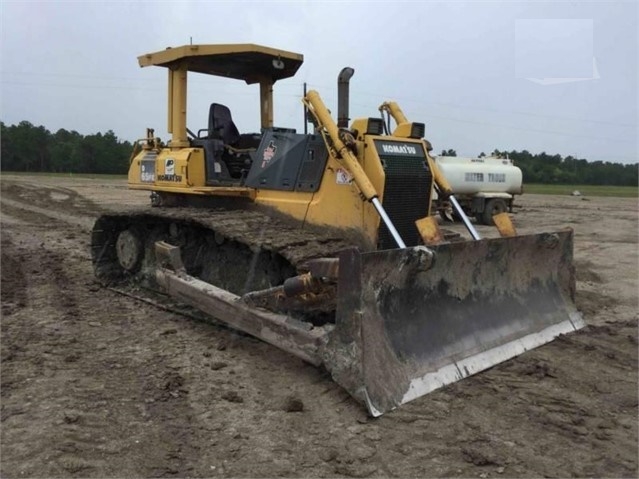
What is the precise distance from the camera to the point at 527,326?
5105 mm

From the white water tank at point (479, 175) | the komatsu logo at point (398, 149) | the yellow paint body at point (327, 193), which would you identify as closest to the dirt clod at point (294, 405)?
the yellow paint body at point (327, 193)

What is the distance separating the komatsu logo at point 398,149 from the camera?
528 centimetres

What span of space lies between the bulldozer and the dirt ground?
0.25 metres

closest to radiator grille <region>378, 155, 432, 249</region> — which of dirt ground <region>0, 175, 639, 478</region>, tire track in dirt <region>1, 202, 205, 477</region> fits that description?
dirt ground <region>0, 175, 639, 478</region>

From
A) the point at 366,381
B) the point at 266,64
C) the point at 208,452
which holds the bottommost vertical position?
the point at 208,452

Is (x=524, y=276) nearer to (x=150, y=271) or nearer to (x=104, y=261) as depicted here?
(x=150, y=271)

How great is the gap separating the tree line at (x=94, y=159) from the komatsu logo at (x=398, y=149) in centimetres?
6099

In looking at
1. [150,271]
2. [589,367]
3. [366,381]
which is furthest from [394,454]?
[150,271]

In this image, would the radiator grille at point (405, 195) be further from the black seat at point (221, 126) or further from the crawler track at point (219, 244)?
the black seat at point (221, 126)

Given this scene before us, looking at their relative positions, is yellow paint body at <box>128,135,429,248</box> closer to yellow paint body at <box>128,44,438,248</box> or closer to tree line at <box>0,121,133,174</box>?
yellow paint body at <box>128,44,438,248</box>

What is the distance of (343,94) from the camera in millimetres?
5445

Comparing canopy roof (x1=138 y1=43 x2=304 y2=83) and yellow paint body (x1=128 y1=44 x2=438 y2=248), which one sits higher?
canopy roof (x1=138 y1=43 x2=304 y2=83)

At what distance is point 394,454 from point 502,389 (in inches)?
49.9

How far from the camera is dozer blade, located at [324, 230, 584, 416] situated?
375cm
